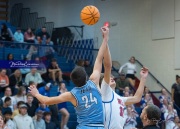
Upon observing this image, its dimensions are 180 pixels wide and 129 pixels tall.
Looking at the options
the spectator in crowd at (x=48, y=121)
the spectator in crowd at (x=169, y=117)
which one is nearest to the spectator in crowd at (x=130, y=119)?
the spectator in crowd at (x=169, y=117)

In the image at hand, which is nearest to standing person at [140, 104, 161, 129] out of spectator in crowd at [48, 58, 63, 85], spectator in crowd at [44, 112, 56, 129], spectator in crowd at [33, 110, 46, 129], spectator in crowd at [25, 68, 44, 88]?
spectator in crowd at [33, 110, 46, 129]

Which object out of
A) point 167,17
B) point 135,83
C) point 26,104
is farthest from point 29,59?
point 167,17

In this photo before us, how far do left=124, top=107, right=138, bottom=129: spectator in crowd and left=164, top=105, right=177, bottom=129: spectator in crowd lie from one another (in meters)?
1.65

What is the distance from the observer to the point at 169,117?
1739 cm

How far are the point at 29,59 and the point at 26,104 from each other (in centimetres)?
405

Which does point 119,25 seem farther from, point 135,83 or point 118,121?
point 118,121

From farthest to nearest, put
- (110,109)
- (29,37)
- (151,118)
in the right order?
(29,37) < (110,109) < (151,118)

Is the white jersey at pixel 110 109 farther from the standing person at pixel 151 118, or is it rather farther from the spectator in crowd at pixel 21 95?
the spectator in crowd at pixel 21 95

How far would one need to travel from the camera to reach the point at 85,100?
227 inches

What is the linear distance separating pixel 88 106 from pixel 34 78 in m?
11.2

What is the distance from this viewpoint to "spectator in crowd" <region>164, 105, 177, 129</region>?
56.8 feet

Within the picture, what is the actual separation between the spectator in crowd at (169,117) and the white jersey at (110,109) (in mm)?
10956

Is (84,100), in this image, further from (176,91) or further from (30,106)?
(176,91)

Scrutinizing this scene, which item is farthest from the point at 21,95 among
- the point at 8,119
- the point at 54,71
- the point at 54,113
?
the point at 54,71
